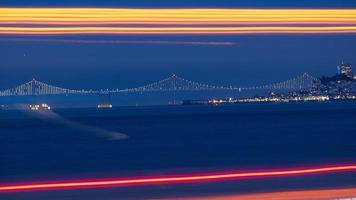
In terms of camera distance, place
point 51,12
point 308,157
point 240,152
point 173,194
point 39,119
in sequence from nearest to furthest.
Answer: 1. point 51,12
2. point 173,194
3. point 308,157
4. point 240,152
5. point 39,119

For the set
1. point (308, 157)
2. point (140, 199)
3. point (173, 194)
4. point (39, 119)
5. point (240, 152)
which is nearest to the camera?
point (140, 199)

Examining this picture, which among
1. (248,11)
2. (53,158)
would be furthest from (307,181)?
(53,158)

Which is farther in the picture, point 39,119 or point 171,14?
point 39,119

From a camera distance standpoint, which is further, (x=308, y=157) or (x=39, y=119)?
(x=39, y=119)

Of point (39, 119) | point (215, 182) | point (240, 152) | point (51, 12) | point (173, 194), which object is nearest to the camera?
point (51, 12)

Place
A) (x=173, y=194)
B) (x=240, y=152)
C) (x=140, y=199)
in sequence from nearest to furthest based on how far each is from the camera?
(x=140, y=199) < (x=173, y=194) < (x=240, y=152)

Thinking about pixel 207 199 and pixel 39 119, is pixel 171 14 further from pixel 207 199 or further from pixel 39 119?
pixel 39 119

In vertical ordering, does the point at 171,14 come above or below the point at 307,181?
above

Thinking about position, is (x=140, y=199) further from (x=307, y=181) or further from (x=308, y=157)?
(x=308, y=157)

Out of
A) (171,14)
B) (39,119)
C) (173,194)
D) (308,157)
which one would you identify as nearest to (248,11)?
(171,14)
